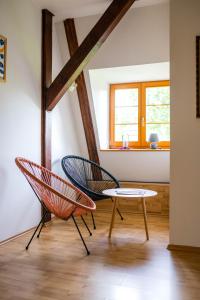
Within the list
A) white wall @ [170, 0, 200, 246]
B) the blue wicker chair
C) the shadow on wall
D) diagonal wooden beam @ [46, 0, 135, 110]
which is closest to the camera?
white wall @ [170, 0, 200, 246]

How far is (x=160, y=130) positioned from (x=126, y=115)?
Answer: 0.57 m

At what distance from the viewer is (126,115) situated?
4.77 m

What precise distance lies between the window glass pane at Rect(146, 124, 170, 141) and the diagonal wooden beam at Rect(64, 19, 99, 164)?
2.80 ft

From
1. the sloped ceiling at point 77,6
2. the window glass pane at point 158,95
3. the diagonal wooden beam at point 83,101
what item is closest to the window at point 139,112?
the window glass pane at point 158,95

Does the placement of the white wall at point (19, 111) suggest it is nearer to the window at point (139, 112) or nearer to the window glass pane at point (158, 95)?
the window at point (139, 112)

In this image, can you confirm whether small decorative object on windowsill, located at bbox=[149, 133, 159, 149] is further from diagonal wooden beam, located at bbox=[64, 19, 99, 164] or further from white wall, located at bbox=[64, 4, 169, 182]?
white wall, located at bbox=[64, 4, 169, 182]

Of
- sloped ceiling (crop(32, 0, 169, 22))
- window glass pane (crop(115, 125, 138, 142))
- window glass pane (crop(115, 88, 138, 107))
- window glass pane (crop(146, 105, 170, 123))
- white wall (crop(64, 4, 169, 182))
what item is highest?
sloped ceiling (crop(32, 0, 169, 22))

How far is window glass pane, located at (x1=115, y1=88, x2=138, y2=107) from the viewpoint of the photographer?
471cm

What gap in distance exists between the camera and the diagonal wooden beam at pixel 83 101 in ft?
12.5

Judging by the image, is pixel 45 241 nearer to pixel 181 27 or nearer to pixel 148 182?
pixel 148 182

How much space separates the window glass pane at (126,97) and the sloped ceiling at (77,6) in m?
1.41

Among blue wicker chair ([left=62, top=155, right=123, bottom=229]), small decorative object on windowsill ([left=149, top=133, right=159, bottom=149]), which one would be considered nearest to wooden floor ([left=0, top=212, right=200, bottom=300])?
blue wicker chair ([left=62, top=155, right=123, bottom=229])

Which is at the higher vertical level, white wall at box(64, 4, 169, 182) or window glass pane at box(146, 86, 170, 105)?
white wall at box(64, 4, 169, 182)

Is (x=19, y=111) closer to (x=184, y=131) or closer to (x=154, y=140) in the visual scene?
(x=184, y=131)
